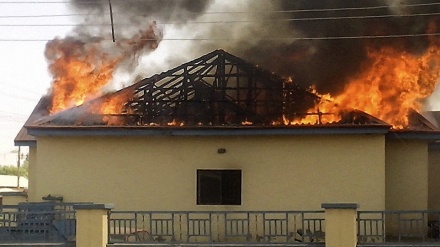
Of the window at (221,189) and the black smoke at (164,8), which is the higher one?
the black smoke at (164,8)

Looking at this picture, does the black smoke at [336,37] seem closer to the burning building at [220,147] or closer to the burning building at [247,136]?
the burning building at [247,136]

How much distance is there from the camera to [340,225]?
14609 millimetres

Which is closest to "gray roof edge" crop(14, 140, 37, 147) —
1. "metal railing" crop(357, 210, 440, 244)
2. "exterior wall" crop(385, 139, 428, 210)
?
"exterior wall" crop(385, 139, 428, 210)

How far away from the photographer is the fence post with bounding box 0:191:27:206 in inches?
1131

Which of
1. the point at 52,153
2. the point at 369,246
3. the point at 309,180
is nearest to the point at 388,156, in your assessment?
the point at 309,180

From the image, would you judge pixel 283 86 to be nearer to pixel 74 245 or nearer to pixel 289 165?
pixel 289 165

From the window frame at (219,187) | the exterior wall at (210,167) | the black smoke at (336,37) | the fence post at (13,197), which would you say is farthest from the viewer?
the fence post at (13,197)

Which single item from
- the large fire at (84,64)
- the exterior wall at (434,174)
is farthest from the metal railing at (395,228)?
the large fire at (84,64)

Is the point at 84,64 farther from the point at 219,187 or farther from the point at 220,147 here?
the point at 219,187

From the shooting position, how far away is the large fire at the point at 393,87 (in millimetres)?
20812

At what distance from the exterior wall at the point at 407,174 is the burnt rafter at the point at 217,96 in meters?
2.97

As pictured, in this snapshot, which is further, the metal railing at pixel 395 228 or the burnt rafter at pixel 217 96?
the burnt rafter at pixel 217 96

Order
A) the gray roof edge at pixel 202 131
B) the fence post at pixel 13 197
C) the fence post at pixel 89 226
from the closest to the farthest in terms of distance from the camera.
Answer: the fence post at pixel 89 226 < the gray roof edge at pixel 202 131 < the fence post at pixel 13 197

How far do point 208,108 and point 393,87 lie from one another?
5.04 metres
